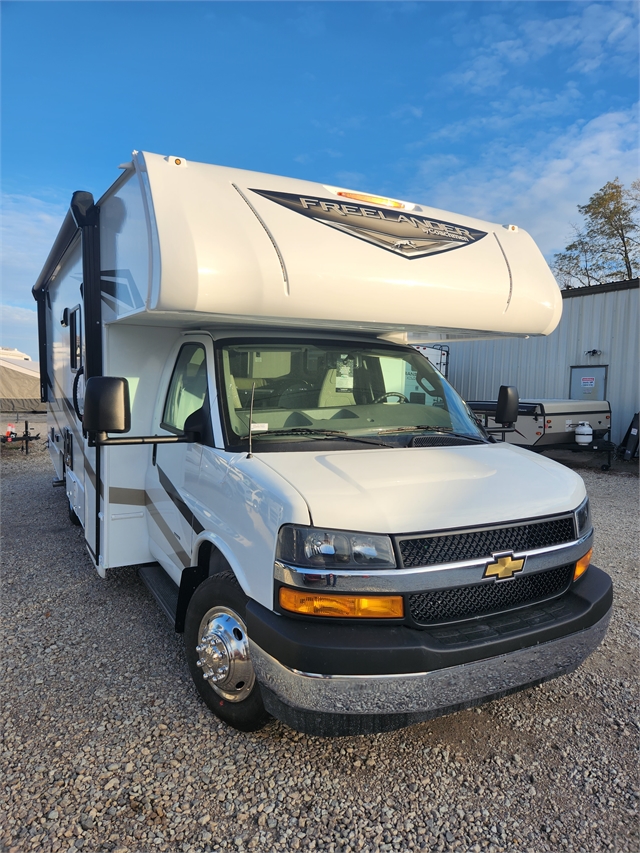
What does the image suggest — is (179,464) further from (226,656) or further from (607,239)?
(607,239)

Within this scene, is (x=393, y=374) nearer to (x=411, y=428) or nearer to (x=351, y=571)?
(x=411, y=428)

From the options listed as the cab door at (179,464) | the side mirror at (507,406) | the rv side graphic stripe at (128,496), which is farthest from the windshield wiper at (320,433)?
the rv side graphic stripe at (128,496)

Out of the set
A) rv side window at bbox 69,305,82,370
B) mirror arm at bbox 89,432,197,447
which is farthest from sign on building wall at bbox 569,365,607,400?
mirror arm at bbox 89,432,197,447

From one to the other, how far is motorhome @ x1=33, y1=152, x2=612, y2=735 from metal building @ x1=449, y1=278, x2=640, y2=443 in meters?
9.32

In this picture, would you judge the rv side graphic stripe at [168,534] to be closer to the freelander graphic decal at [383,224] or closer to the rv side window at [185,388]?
the rv side window at [185,388]

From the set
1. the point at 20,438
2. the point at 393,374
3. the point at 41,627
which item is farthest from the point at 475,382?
the point at 41,627

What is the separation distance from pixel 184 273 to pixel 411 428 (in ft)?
5.64

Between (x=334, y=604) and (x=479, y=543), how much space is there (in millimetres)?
731

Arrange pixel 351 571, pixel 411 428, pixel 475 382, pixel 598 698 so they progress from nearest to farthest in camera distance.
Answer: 1. pixel 351 571
2. pixel 598 698
3. pixel 411 428
4. pixel 475 382

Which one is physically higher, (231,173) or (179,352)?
(231,173)

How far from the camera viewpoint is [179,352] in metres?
4.12

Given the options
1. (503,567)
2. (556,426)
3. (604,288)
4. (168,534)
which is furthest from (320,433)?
(604,288)

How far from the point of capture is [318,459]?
9.82ft

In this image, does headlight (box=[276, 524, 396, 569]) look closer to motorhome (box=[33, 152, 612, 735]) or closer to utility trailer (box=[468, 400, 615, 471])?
motorhome (box=[33, 152, 612, 735])
